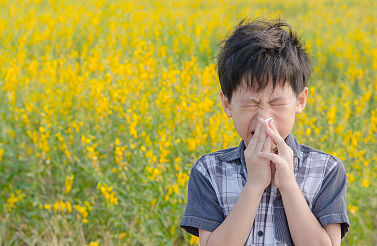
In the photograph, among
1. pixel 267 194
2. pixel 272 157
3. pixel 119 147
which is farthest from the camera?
pixel 119 147

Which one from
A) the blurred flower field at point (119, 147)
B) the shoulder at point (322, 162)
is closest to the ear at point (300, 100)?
the shoulder at point (322, 162)

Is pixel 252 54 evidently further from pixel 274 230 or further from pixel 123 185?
pixel 123 185

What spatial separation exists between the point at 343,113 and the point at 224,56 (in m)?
1.84

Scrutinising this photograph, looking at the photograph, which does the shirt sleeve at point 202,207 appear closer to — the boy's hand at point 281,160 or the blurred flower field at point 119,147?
the boy's hand at point 281,160

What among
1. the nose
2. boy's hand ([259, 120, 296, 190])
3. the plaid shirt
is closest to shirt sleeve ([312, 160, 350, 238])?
the plaid shirt

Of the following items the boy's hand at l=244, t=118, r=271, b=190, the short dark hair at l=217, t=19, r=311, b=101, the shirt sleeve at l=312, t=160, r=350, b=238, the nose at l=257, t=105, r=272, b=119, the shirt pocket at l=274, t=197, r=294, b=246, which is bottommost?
the shirt pocket at l=274, t=197, r=294, b=246

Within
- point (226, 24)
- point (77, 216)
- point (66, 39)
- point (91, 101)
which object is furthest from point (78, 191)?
point (226, 24)

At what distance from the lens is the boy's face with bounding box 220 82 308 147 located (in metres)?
1.36

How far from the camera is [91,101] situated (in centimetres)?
319

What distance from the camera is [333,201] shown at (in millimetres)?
1351

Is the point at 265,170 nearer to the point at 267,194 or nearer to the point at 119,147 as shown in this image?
the point at 267,194

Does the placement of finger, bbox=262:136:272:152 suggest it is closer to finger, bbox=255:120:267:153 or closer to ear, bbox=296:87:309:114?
finger, bbox=255:120:267:153

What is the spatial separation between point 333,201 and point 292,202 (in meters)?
0.13

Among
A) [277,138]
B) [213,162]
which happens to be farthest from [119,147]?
[277,138]
